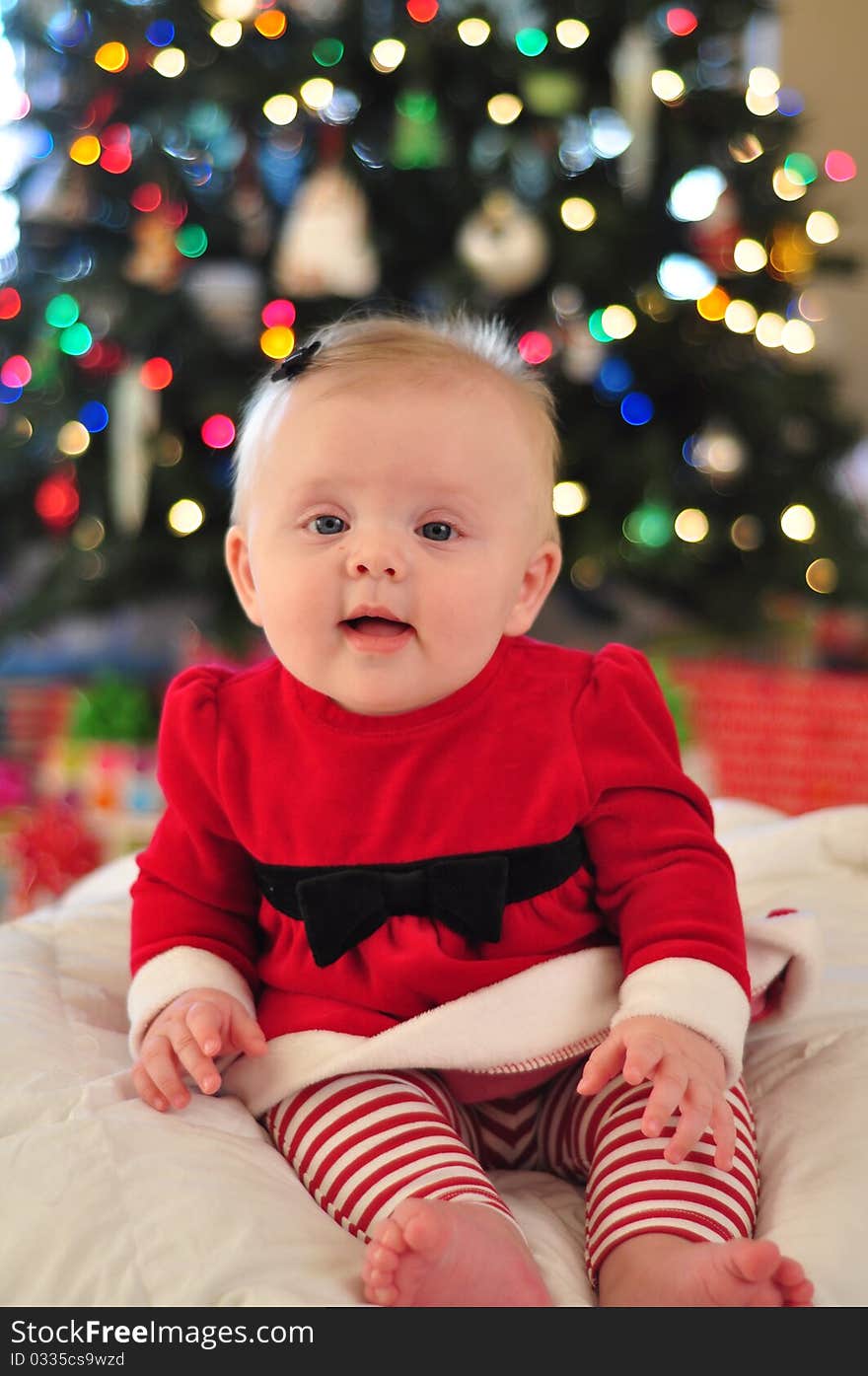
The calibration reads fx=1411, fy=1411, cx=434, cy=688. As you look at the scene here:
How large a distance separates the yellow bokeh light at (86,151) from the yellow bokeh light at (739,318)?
1.26 metres

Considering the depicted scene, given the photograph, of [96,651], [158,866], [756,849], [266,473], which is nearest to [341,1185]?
[158,866]

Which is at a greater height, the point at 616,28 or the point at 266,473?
the point at 616,28

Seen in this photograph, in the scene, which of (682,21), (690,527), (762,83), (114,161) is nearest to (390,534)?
(690,527)

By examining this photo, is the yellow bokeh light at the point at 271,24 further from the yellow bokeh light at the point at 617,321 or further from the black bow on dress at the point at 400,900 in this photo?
the black bow on dress at the point at 400,900

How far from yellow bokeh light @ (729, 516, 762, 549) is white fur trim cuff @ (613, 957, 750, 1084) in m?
2.01

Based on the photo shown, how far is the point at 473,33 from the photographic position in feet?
8.68

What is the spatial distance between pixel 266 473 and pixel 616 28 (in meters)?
2.12

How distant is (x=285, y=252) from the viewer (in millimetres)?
2652

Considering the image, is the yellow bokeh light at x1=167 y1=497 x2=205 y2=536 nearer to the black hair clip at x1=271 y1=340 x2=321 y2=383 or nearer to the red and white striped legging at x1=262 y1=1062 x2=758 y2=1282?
the black hair clip at x1=271 y1=340 x2=321 y2=383

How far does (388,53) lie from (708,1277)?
2.44 m

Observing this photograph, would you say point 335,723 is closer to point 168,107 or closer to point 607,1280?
point 607,1280

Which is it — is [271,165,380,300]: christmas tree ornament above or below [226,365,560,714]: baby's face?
below

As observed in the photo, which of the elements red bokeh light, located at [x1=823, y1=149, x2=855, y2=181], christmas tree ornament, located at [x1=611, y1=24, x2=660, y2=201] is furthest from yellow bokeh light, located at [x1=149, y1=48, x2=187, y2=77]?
red bokeh light, located at [x1=823, y1=149, x2=855, y2=181]

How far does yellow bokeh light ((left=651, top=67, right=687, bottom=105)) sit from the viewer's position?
2713 millimetres
